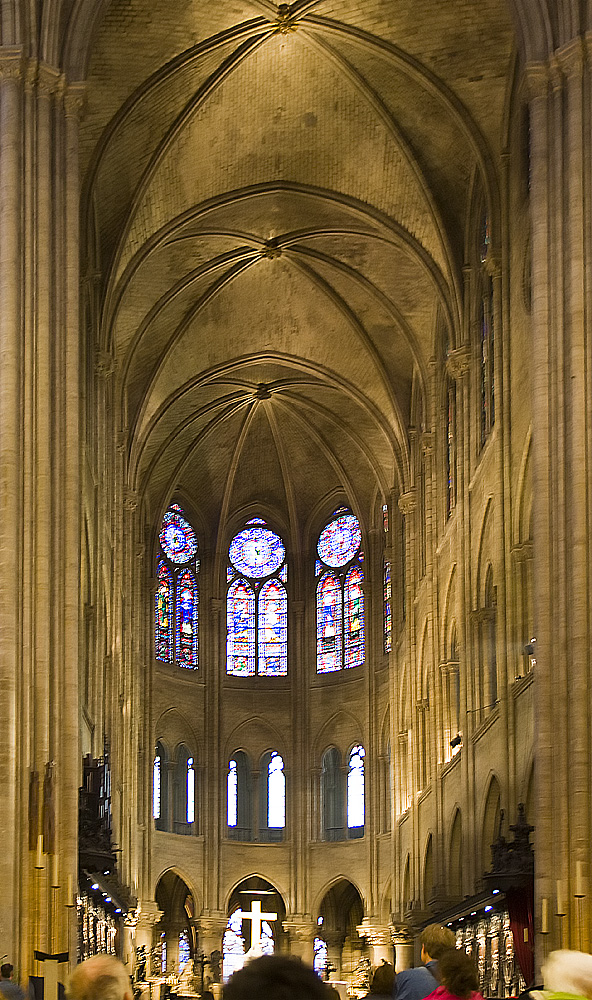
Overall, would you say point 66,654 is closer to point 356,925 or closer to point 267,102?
point 267,102

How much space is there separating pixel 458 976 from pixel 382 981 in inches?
26.8

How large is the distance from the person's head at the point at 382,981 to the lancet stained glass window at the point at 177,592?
38.7 m

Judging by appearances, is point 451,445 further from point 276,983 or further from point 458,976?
point 276,983

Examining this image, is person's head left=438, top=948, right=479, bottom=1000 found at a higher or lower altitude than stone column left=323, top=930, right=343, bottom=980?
higher

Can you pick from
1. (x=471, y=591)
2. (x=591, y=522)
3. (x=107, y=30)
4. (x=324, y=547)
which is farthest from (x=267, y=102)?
(x=324, y=547)

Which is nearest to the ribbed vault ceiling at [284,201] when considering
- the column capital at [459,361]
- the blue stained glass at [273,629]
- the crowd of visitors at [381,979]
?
the column capital at [459,361]

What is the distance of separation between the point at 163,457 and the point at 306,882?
12292 millimetres

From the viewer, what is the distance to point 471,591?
29.1 metres

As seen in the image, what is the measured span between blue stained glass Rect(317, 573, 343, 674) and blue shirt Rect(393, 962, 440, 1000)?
37.9 m

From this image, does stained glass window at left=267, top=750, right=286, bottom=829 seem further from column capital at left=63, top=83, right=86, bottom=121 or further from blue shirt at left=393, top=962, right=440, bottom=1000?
blue shirt at left=393, top=962, right=440, bottom=1000

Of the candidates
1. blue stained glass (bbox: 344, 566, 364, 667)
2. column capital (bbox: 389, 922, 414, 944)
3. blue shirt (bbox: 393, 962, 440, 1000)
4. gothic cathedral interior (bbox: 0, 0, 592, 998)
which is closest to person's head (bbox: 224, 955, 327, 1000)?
blue shirt (bbox: 393, 962, 440, 1000)

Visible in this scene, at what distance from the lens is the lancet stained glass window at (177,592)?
45794 millimetres

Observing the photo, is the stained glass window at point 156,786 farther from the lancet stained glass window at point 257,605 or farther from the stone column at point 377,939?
the stone column at point 377,939

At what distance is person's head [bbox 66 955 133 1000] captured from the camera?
14.6ft
